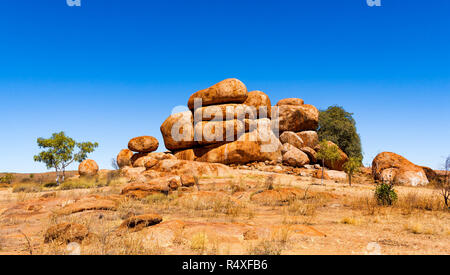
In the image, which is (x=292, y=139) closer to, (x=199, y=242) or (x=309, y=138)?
(x=309, y=138)

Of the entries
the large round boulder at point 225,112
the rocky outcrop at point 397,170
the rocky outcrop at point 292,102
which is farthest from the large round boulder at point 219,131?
the rocky outcrop at point 397,170

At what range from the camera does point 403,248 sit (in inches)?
232

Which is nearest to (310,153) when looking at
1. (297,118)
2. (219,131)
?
(297,118)

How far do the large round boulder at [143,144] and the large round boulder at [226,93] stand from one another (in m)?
8.49

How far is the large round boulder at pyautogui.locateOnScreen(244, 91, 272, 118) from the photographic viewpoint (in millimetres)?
37031

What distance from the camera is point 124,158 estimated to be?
127 feet

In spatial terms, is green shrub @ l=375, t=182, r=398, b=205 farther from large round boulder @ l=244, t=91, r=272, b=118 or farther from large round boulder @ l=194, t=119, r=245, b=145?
large round boulder @ l=244, t=91, r=272, b=118

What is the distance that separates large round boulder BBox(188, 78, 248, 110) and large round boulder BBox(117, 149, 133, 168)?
1242cm

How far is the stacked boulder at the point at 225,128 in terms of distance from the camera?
113ft

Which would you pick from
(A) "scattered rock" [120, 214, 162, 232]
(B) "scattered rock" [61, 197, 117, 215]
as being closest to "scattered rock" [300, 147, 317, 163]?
(B) "scattered rock" [61, 197, 117, 215]

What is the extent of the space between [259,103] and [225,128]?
5.94m

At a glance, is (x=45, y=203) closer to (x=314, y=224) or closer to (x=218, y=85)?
(x=314, y=224)

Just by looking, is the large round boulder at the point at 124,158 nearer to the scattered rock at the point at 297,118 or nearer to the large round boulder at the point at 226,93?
the large round boulder at the point at 226,93
